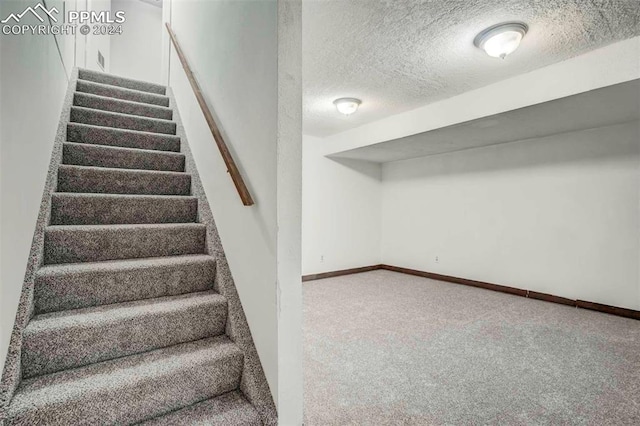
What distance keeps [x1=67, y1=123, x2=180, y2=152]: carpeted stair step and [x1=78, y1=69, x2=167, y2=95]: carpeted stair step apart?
1097 millimetres

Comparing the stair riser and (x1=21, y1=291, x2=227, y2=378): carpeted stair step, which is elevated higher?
the stair riser

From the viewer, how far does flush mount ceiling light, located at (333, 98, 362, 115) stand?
13.1ft

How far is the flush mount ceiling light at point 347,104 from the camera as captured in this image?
13.1 ft

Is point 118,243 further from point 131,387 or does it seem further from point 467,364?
point 467,364

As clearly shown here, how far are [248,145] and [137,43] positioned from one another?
224 inches

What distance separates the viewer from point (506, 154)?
15.8ft

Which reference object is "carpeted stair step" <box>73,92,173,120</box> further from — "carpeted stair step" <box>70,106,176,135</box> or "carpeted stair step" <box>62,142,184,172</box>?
"carpeted stair step" <box>62,142,184,172</box>

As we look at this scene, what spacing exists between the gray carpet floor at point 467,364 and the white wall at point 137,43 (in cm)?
520

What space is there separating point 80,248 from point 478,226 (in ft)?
Answer: 16.5

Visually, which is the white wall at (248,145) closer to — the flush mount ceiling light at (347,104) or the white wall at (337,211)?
the flush mount ceiling light at (347,104)

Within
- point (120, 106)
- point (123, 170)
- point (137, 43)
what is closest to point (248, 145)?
point (123, 170)

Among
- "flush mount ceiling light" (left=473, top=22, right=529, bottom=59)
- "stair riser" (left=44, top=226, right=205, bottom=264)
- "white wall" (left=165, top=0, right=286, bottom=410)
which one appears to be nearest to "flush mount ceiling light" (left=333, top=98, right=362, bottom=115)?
"flush mount ceiling light" (left=473, top=22, right=529, bottom=59)

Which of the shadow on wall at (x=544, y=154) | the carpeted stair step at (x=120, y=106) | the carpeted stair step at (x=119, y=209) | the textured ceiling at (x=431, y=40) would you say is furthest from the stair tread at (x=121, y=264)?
the shadow on wall at (x=544, y=154)

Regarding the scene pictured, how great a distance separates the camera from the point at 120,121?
9.29 feet
